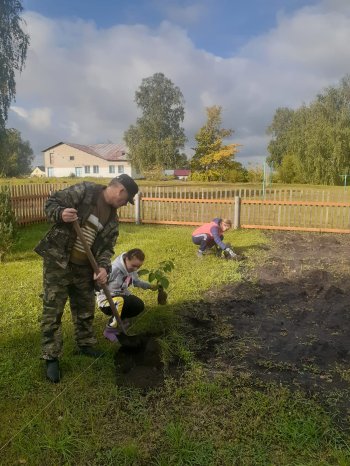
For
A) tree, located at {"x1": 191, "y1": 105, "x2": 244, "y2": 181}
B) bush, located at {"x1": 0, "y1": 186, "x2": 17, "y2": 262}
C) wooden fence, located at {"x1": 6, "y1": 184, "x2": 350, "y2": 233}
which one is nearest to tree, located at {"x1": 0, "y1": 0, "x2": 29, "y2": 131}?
wooden fence, located at {"x1": 6, "y1": 184, "x2": 350, "y2": 233}

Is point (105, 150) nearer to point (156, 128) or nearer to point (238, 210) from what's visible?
point (156, 128)

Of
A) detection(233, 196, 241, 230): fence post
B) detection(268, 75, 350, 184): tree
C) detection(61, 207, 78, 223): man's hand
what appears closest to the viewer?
detection(61, 207, 78, 223): man's hand

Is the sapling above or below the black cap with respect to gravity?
below

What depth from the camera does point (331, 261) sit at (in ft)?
26.1

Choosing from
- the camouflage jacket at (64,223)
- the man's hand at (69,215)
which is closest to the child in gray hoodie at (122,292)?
the camouflage jacket at (64,223)

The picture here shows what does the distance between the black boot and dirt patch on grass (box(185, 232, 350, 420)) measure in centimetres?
135

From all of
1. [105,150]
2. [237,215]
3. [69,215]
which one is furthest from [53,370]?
[105,150]

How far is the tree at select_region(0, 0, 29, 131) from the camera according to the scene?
18.2 metres

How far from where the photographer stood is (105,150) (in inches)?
2530

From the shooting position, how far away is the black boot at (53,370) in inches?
129

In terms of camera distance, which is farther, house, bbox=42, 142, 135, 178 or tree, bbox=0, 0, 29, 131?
house, bbox=42, 142, 135, 178

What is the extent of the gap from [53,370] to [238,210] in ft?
31.8

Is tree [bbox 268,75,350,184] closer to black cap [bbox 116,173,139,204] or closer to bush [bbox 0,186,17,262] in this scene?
bush [bbox 0,186,17,262]

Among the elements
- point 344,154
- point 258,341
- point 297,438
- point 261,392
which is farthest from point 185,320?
point 344,154
